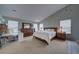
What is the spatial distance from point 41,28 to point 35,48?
45 cm

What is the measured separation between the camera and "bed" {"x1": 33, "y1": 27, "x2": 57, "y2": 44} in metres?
1.94

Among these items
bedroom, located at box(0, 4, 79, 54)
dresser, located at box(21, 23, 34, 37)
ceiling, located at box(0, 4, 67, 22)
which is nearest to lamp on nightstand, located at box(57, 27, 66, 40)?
bedroom, located at box(0, 4, 79, 54)

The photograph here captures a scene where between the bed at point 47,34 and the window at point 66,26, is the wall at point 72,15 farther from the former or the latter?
the bed at point 47,34

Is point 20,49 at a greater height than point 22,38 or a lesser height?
lesser

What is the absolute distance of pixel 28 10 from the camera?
1900 millimetres

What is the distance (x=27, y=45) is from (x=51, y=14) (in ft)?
2.74

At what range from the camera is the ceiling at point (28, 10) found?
185 centimetres

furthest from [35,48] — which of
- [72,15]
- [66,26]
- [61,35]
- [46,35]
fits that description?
[72,15]

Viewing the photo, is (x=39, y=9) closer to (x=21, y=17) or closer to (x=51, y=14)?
(x=51, y=14)

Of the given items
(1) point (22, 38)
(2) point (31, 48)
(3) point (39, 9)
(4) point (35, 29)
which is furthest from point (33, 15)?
(2) point (31, 48)

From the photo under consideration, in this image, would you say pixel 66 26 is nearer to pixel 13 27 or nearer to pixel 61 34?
pixel 61 34

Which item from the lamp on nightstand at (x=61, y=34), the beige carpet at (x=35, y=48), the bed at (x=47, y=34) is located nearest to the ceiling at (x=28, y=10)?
the bed at (x=47, y=34)
